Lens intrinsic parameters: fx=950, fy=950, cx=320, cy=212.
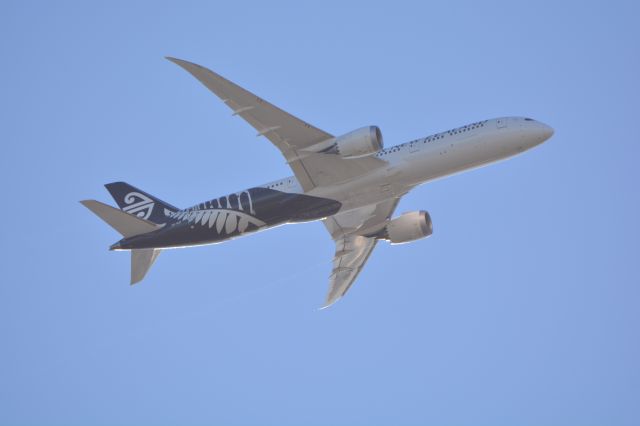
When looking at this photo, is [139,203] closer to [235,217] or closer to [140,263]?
[140,263]

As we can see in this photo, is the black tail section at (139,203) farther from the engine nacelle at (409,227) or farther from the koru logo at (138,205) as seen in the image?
the engine nacelle at (409,227)

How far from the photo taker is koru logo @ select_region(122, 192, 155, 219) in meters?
53.1

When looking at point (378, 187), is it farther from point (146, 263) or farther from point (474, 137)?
point (146, 263)

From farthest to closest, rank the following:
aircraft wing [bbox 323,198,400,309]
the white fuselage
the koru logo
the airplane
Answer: aircraft wing [bbox 323,198,400,309], the koru logo, the white fuselage, the airplane

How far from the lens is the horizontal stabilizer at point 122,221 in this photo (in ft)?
158

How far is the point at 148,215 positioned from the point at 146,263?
9.64 ft

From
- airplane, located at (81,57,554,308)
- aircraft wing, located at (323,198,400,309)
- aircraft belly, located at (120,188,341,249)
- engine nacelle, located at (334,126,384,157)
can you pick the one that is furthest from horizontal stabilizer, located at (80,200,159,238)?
engine nacelle, located at (334,126,384,157)

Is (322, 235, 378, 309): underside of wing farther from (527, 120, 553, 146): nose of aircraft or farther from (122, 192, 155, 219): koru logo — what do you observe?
(527, 120, 553, 146): nose of aircraft

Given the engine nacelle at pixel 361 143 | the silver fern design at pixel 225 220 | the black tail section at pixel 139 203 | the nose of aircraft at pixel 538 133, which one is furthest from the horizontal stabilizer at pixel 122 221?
the nose of aircraft at pixel 538 133

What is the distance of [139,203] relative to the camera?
2116 inches

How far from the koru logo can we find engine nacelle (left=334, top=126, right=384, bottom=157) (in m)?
12.7

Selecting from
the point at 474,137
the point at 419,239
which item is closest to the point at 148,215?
the point at 419,239

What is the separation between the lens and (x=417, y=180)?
156 feet

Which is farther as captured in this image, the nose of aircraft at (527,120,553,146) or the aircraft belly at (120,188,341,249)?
the aircraft belly at (120,188,341,249)
